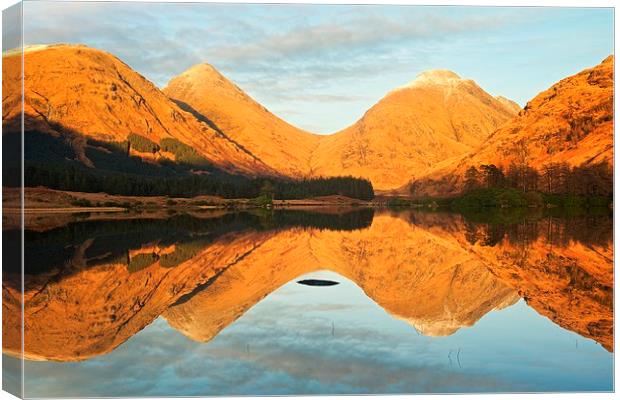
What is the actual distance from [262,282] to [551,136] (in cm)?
9399

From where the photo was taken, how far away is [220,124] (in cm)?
19525

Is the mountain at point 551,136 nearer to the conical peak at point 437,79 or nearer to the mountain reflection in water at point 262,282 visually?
the conical peak at point 437,79

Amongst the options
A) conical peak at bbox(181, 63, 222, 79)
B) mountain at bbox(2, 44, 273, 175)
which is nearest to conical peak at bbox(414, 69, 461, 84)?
mountain at bbox(2, 44, 273, 175)

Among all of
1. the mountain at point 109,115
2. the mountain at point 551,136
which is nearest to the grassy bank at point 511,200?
the mountain at point 551,136

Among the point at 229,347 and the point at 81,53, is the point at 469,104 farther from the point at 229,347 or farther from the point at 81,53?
the point at 229,347

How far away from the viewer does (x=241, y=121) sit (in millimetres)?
194500

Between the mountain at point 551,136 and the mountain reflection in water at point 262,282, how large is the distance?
52571mm

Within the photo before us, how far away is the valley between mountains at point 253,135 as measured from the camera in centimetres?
10281

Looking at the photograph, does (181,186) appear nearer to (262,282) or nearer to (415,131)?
(415,131)

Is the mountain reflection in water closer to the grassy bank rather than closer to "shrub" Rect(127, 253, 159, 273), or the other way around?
"shrub" Rect(127, 253, 159, 273)

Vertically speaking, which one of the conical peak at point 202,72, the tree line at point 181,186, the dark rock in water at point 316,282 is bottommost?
the dark rock in water at point 316,282

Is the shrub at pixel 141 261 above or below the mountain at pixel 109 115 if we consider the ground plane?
below

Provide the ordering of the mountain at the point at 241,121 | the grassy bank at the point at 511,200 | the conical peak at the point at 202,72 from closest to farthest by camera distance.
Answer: the grassy bank at the point at 511,200 → the mountain at the point at 241,121 → the conical peak at the point at 202,72

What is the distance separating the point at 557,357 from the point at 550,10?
712 centimetres
